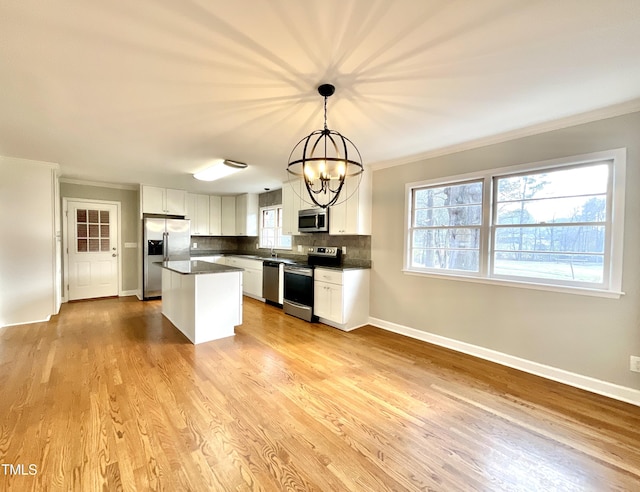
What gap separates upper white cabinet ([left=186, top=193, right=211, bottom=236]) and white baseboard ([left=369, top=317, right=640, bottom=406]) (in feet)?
16.4

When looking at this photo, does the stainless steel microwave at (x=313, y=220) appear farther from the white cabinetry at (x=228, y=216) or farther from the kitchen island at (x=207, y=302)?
the white cabinetry at (x=228, y=216)

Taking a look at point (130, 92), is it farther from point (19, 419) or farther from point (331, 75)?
point (19, 419)

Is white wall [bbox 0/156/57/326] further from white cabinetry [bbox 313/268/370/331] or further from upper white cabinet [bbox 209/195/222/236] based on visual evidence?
white cabinetry [bbox 313/268/370/331]

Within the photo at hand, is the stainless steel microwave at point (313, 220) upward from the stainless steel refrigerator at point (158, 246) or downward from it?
upward

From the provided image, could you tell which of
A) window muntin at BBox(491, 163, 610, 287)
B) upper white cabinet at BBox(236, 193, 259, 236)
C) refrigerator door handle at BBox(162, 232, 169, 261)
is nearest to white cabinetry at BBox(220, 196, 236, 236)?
upper white cabinet at BBox(236, 193, 259, 236)

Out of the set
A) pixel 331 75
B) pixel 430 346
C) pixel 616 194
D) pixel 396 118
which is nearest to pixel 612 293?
pixel 616 194

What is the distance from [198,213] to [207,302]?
3831 millimetres

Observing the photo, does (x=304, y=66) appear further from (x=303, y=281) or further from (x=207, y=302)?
(x=303, y=281)

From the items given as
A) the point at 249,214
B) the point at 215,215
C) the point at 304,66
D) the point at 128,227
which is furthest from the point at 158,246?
the point at 304,66

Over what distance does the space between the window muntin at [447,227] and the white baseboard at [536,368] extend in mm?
864

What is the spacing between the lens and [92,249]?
5629 millimetres

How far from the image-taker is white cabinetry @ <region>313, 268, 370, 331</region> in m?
4.00

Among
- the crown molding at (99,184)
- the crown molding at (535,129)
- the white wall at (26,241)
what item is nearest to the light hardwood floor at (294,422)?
the white wall at (26,241)

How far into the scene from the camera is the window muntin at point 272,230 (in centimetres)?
622
